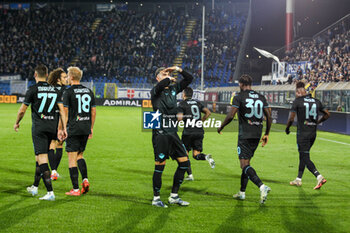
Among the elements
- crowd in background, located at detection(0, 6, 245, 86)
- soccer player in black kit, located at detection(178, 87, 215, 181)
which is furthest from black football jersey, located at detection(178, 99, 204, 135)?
crowd in background, located at detection(0, 6, 245, 86)

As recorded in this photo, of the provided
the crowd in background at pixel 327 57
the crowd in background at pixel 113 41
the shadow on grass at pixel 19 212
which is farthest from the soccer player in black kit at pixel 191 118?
the crowd in background at pixel 113 41

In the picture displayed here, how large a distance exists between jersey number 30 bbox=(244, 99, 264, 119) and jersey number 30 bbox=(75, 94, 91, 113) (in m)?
2.70

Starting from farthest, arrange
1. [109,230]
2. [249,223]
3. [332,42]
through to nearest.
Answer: [332,42], [249,223], [109,230]

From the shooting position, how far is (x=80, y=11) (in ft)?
208

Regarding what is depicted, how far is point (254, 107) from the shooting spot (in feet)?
22.9

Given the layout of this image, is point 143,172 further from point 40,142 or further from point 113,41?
point 113,41

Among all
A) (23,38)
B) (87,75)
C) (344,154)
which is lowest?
(344,154)

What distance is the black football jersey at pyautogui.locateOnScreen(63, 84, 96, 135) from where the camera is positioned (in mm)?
7094

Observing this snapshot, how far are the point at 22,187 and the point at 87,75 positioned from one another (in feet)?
141

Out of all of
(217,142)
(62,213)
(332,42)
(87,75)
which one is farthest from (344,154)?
(87,75)

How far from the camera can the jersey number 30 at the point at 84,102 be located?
23.4 feet

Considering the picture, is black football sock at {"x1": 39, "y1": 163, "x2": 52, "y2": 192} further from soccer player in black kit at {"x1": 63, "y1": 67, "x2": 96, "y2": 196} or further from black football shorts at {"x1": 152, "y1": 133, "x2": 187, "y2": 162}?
black football shorts at {"x1": 152, "y1": 133, "x2": 187, "y2": 162}

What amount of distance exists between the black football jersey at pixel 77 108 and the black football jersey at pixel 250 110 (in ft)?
8.28

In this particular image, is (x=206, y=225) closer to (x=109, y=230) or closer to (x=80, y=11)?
(x=109, y=230)
